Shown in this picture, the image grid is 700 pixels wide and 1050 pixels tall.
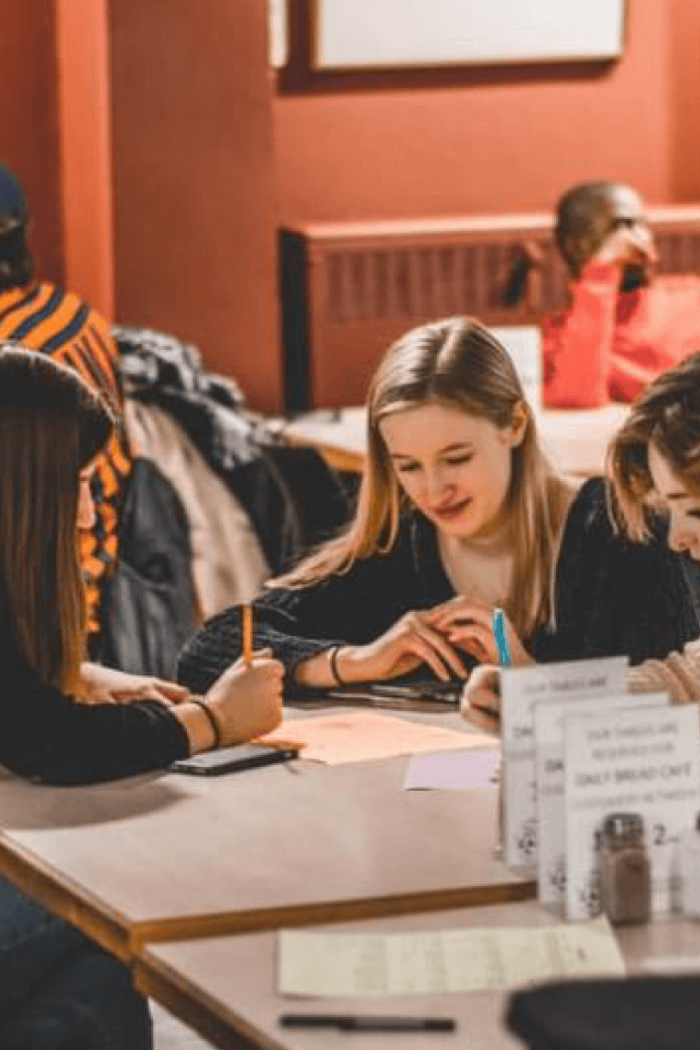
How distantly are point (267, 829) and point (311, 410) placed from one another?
4141 mm

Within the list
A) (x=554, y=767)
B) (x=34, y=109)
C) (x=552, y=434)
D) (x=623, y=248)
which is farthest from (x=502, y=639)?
(x=623, y=248)

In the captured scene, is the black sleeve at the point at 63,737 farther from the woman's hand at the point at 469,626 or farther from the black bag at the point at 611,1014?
the black bag at the point at 611,1014

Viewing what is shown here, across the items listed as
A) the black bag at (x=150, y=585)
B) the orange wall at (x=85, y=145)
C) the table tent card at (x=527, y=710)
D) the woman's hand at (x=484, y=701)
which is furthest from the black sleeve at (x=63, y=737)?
the orange wall at (x=85, y=145)

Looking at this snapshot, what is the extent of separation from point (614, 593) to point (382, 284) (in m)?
3.54

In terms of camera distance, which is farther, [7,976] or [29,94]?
[29,94]

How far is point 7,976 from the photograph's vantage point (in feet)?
10.1

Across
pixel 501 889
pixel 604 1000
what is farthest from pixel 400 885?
pixel 604 1000

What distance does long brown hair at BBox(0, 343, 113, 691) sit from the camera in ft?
10.3

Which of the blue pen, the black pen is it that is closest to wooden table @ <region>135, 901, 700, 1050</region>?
the black pen

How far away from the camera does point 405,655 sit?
3.67 metres

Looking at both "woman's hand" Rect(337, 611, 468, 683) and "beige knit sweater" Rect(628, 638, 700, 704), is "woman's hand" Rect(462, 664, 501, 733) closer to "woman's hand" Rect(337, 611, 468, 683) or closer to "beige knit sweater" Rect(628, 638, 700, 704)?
"beige knit sweater" Rect(628, 638, 700, 704)

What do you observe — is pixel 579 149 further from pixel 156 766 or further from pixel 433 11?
pixel 156 766

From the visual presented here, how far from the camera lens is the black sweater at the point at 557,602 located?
3.65 meters

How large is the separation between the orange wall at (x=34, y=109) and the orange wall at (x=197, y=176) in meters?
0.28
